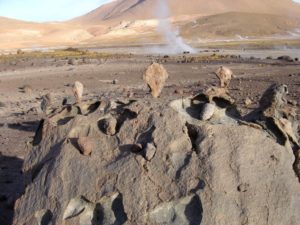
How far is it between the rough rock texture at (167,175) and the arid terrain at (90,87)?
1.32ft

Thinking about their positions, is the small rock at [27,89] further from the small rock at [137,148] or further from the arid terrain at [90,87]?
the small rock at [137,148]

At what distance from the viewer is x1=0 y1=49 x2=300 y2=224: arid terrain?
324 inches

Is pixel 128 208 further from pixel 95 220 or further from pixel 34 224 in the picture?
pixel 34 224

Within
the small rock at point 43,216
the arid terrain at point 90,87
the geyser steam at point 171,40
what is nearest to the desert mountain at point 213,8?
the geyser steam at point 171,40

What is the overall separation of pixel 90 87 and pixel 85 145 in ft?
47.2

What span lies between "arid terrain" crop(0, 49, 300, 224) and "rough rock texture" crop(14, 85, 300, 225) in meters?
0.40

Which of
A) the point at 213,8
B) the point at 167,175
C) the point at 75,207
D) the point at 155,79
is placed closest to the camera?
the point at 167,175

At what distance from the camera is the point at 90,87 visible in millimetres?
18953

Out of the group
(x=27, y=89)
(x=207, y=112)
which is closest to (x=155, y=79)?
(x=207, y=112)

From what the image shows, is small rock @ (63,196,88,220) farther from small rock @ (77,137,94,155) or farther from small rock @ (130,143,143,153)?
small rock @ (130,143,143,153)

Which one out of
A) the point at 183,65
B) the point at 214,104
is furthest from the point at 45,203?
the point at 183,65

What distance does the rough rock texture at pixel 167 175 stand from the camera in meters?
4.14

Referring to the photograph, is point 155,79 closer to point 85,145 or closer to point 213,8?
point 85,145

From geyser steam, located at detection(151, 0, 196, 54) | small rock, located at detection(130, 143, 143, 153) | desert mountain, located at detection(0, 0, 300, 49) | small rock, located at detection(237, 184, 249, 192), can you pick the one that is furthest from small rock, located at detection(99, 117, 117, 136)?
desert mountain, located at detection(0, 0, 300, 49)
